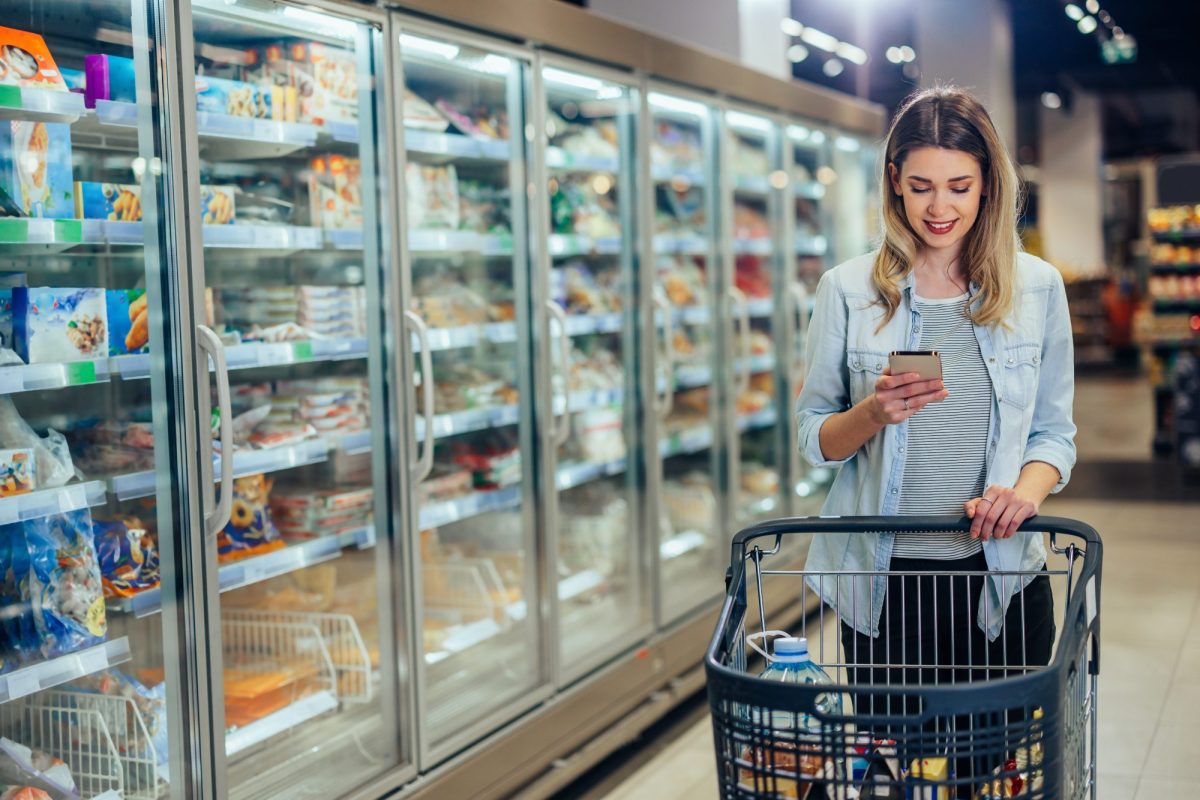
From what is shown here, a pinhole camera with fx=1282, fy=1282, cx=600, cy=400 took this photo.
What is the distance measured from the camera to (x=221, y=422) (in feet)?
7.88

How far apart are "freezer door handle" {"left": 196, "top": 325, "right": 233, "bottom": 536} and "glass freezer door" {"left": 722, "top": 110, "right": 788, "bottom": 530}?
3.13 meters

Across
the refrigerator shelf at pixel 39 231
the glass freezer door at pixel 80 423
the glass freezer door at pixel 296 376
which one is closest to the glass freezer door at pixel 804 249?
the glass freezer door at pixel 296 376

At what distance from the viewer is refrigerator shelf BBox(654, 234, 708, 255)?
181 inches

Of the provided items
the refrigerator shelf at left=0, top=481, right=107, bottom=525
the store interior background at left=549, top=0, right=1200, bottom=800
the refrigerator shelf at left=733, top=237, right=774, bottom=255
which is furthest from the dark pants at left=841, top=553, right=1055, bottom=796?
the refrigerator shelf at left=733, top=237, right=774, bottom=255

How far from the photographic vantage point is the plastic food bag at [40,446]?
2395 millimetres

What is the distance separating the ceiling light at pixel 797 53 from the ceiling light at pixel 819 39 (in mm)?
181

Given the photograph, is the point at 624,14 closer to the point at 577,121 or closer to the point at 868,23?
the point at 577,121

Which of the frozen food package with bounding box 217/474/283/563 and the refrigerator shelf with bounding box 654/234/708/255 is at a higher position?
the refrigerator shelf with bounding box 654/234/708/255

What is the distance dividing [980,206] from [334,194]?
170 centimetres

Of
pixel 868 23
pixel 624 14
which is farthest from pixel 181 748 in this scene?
pixel 868 23

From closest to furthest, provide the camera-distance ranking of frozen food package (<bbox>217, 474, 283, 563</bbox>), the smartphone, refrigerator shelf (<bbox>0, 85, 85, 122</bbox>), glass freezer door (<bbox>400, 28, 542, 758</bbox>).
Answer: the smartphone
refrigerator shelf (<bbox>0, 85, 85, 122</bbox>)
frozen food package (<bbox>217, 474, 283, 563</bbox>)
glass freezer door (<bbox>400, 28, 542, 758</bbox>)

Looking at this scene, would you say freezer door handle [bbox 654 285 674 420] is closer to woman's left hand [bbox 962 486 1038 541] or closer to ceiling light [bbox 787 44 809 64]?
woman's left hand [bbox 962 486 1038 541]

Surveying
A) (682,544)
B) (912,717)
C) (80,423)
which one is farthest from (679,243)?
(912,717)

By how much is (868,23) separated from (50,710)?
11.7 metres
